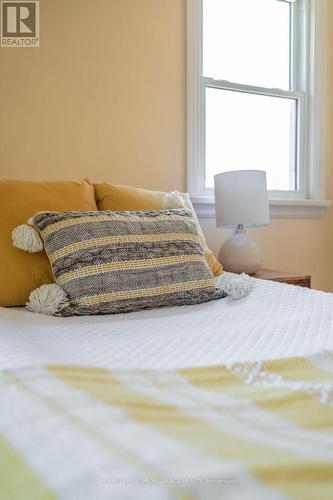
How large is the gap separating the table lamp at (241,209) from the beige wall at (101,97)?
29 centimetres

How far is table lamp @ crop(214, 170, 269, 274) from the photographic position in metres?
1.95

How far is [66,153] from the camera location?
1.92 m

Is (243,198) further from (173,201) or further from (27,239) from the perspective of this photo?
(27,239)

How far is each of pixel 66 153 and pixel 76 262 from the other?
92 cm

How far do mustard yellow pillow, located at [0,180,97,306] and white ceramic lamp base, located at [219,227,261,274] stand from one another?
0.76m

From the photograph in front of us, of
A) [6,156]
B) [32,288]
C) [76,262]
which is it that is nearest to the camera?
[76,262]

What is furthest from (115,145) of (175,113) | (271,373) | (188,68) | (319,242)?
(271,373)

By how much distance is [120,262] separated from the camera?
117cm

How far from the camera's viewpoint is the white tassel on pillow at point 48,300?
3.68ft

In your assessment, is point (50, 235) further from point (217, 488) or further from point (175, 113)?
point (175, 113)

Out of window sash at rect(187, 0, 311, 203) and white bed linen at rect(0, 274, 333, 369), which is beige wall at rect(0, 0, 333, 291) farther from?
white bed linen at rect(0, 274, 333, 369)

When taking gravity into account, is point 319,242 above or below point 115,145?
below

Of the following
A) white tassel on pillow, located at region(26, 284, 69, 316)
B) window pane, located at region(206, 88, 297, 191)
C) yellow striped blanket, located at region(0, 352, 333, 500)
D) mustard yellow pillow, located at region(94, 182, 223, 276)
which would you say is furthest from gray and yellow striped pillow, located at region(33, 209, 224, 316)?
window pane, located at region(206, 88, 297, 191)

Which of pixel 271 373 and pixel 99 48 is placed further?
pixel 99 48
